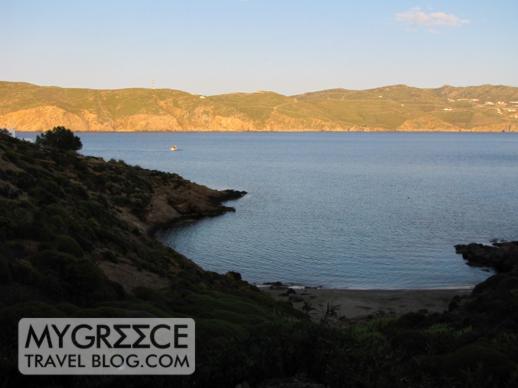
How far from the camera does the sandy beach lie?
30.4 meters

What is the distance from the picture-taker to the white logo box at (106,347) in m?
8.05

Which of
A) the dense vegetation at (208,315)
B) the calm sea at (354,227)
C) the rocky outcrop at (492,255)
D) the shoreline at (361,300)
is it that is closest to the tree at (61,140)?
the calm sea at (354,227)

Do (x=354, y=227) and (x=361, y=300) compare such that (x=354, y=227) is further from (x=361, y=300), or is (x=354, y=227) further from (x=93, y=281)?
(x=93, y=281)

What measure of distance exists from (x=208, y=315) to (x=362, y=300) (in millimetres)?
19442

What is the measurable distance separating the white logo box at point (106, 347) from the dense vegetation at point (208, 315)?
196mm

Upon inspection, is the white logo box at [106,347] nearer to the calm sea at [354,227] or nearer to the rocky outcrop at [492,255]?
the calm sea at [354,227]

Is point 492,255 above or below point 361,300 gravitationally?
above

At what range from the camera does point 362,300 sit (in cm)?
3362

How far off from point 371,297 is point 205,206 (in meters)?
40.6

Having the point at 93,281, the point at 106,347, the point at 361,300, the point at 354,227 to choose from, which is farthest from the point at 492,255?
the point at 106,347

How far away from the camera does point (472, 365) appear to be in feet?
35.6

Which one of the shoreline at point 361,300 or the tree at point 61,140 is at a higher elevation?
the tree at point 61,140

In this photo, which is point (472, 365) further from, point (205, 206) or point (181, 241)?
point (205, 206)

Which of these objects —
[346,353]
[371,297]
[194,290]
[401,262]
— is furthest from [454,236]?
[346,353]
